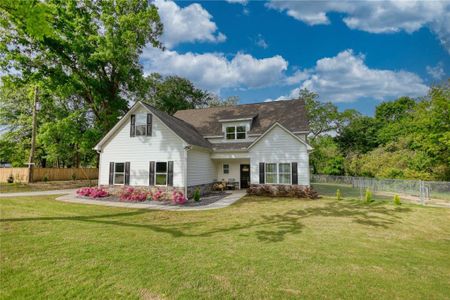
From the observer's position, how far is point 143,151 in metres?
15.8

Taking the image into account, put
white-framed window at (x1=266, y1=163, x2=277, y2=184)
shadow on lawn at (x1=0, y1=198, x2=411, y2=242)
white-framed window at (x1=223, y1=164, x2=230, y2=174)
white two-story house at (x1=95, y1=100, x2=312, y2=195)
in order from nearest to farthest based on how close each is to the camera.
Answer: shadow on lawn at (x1=0, y1=198, x2=411, y2=242) < white two-story house at (x1=95, y1=100, x2=312, y2=195) < white-framed window at (x1=266, y1=163, x2=277, y2=184) < white-framed window at (x1=223, y1=164, x2=230, y2=174)

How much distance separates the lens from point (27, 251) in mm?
5168

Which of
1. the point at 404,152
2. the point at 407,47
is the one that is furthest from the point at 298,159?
the point at 407,47

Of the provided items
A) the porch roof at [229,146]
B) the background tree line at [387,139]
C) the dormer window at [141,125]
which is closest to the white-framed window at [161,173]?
the dormer window at [141,125]

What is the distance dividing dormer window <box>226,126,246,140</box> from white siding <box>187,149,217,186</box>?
2.91 meters

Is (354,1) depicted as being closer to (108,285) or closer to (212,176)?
(212,176)

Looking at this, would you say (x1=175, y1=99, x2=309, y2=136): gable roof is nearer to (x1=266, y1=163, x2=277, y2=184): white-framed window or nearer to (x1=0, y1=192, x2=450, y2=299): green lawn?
(x1=266, y1=163, x2=277, y2=184): white-framed window

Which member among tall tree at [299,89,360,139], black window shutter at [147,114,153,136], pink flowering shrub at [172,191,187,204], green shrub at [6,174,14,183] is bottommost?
pink flowering shrub at [172,191,187,204]

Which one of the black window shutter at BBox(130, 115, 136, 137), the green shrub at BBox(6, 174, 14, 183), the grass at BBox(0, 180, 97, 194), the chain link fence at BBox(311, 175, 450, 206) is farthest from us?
the green shrub at BBox(6, 174, 14, 183)

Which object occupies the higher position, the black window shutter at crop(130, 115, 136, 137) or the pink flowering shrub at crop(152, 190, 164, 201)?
the black window shutter at crop(130, 115, 136, 137)

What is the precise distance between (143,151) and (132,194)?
3.11 m

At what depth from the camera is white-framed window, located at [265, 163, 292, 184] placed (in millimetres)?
15766

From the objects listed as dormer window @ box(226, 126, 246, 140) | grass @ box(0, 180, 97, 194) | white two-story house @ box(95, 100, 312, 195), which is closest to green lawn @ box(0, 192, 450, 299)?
white two-story house @ box(95, 100, 312, 195)

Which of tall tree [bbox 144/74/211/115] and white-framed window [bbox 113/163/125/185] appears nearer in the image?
white-framed window [bbox 113/163/125/185]
